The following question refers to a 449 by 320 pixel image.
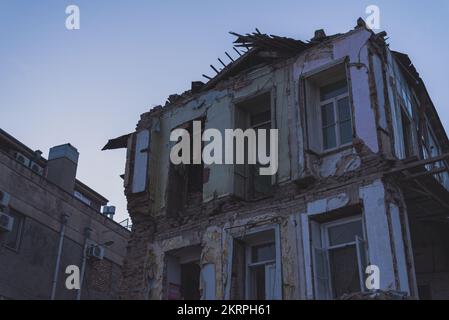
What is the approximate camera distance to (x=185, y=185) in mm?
15094

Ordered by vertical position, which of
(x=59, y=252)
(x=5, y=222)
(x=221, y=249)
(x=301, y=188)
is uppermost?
(x=5, y=222)

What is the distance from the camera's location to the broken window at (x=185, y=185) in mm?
14714

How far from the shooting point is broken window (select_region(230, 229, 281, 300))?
12277 millimetres

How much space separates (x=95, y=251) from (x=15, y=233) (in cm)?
353

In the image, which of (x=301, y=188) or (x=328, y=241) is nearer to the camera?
(x=328, y=241)

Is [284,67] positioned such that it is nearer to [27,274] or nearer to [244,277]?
[244,277]

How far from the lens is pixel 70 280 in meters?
22.1

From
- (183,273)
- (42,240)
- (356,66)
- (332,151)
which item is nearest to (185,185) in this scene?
(183,273)

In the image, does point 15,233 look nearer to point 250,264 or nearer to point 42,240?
point 42,240

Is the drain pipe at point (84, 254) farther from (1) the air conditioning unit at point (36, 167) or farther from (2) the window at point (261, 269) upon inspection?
(2) the window at point (261, 269)

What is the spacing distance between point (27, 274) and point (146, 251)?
23.3 ft
